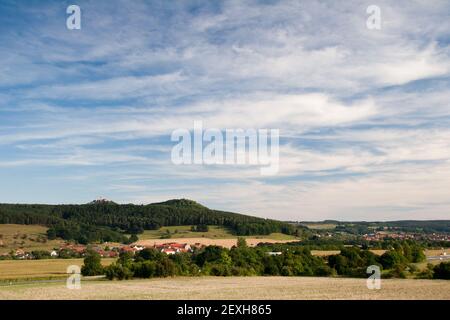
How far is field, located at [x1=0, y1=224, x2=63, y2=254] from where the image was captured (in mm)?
149550

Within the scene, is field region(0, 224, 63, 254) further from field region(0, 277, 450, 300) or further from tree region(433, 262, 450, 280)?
tree region(433, 262, 450, 280)

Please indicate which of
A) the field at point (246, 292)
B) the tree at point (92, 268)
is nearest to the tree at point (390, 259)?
the field at point (246, 292)

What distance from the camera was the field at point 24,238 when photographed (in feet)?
491

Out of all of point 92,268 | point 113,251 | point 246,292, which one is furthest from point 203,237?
point 246,292

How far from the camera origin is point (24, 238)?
534ft

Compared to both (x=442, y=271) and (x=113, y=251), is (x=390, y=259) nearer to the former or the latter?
(x=442, y=271)

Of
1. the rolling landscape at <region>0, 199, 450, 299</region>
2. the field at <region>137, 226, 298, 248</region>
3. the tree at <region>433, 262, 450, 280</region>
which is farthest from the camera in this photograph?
the field at <region>137, 226, 298, 248</region>

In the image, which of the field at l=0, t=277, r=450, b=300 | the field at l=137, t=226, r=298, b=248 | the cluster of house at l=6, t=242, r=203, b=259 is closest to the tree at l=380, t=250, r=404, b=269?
the field at l=0, t=277, r=450, b=300

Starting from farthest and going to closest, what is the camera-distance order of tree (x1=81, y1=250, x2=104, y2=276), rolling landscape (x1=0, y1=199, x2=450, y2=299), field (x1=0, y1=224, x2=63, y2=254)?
field (x1=0, y1=224, x2=63, y2=254) → tree (x1=81, y1=250, x2=104, y2=276) → rolling landscape (x1=0, y1=199, x2=450, y2=299)

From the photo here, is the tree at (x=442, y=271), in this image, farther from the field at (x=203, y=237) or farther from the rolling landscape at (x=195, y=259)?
the field at (x=203, y=237)
